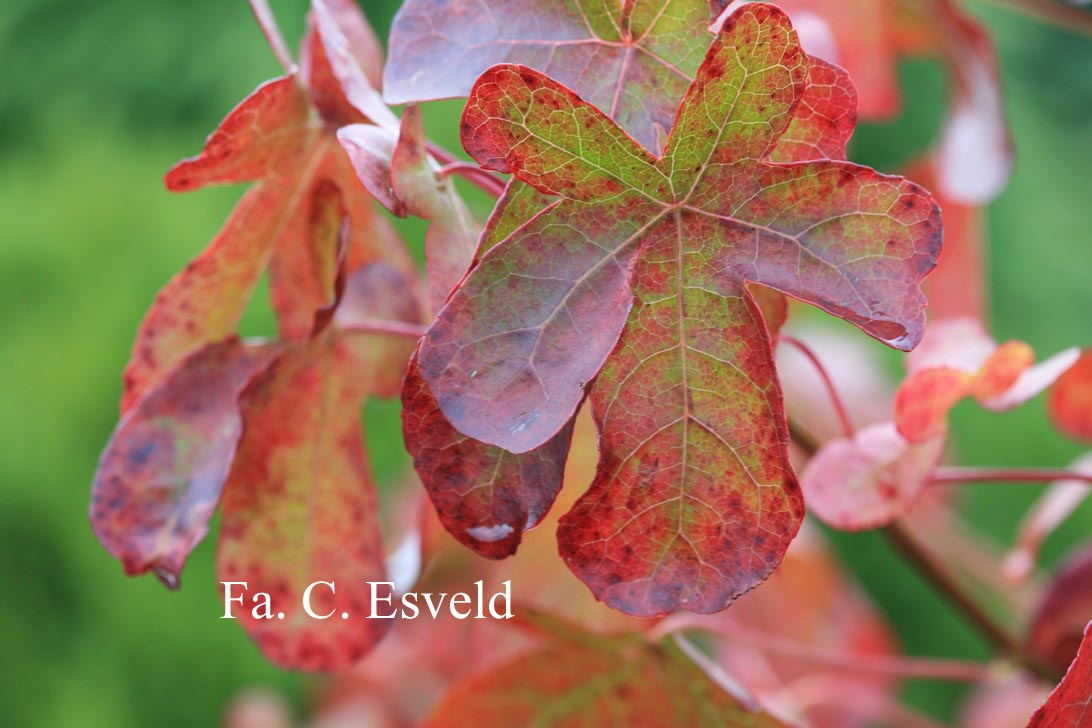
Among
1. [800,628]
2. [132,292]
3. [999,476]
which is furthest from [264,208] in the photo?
[132,292]

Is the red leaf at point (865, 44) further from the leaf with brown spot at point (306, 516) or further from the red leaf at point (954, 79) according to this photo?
the leaf with brown spot at point (306, 516)

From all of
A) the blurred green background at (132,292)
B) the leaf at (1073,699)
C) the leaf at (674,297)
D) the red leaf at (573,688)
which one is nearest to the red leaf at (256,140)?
the leaf at (674,297)

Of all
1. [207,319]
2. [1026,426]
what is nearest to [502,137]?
[207,319]

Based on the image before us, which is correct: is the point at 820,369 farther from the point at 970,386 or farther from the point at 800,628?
the point at 800,628

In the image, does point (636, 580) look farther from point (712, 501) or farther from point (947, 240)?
point (947, 240)

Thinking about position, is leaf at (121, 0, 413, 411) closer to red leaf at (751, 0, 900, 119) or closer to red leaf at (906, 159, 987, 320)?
red leaf at (751, 0, 900, 119)

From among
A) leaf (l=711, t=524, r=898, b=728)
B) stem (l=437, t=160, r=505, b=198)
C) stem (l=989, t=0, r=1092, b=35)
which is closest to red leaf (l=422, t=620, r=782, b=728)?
stem (l=437, t=160, r=505, b=198)
